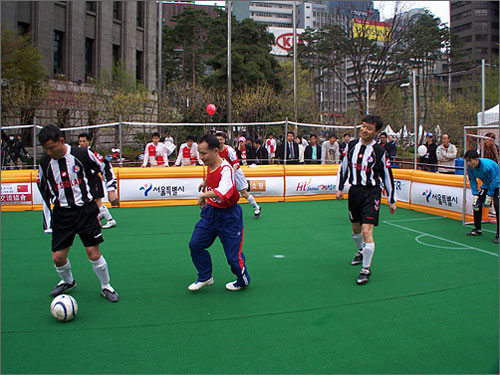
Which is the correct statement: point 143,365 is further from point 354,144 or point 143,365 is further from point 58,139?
point 354,144

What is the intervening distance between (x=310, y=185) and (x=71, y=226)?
9944 millimetres

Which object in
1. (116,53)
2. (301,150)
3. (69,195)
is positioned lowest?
(69,195)

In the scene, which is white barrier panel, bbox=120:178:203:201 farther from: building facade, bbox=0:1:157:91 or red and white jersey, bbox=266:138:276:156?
building facade, bbox=0:1:157:91

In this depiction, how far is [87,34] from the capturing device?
111 feet

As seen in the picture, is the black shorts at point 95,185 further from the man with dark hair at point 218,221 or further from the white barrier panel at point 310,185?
the white barrier panel at point 310,185

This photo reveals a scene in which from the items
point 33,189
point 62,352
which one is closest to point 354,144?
point 62,352

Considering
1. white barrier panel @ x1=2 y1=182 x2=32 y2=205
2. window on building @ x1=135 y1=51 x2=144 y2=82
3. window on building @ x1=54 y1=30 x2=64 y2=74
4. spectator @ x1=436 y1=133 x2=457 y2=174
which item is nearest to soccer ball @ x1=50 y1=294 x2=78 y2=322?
white barrier panel @ x1=2 y1=182 x2=32 y2=205

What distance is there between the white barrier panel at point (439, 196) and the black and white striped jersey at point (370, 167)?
16.5ft

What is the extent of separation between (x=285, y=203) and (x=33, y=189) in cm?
685

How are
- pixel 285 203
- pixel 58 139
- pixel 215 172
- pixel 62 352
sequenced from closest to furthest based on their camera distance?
pixel 62 352 < pixel 58 139 < pixel 215 172 < pixel 285 203

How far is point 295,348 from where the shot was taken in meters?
4.13

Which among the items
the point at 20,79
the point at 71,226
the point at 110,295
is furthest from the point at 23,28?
the point at 110,295

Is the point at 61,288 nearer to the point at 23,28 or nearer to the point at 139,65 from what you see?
the point at 23,28

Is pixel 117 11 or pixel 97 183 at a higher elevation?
pixel 117 11
